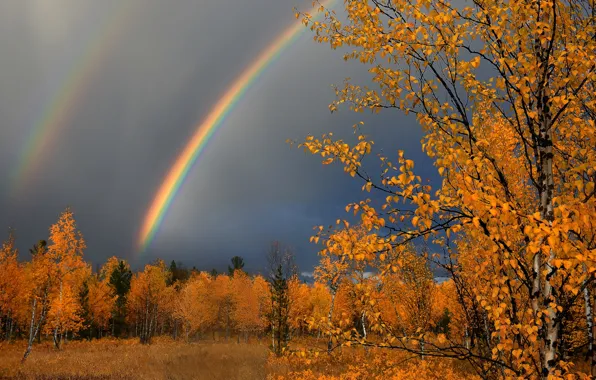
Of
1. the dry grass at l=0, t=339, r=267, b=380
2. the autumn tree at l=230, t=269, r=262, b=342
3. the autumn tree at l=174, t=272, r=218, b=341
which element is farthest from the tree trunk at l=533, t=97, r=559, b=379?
the autumn tree at l=230, t=269, r=262, b=342

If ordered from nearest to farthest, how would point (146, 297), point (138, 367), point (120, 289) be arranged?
1. point (138, 367)
2. point (120, 289)
3. point (146, 297)

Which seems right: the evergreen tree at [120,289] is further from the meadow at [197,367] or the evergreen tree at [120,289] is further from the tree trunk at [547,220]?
the tree trunk at [547,220]

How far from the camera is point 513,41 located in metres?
3.13

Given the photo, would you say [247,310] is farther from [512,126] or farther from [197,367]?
[512,126]

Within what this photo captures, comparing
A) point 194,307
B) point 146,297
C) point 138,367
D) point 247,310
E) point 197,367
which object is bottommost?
point 197,367

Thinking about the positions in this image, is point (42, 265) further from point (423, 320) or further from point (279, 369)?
point (423, 320)

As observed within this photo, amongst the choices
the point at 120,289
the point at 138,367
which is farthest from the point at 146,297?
the point at 138,367

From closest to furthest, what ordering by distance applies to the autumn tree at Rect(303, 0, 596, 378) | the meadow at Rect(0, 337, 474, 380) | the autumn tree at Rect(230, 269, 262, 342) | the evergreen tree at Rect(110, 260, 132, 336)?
the autumn tree at Rect(303, 0, 596, 378), the meadow at Rect(0, 337, 474, 380), the evergreen tree at Rect(110, 260, 132, 336), the autumn tree at Rect(230, 269, 262, 342)

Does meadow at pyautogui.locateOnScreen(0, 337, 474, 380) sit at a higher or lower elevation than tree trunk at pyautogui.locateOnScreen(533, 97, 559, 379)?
lower

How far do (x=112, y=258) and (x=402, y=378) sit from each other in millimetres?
81591

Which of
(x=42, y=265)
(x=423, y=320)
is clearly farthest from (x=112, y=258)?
(x=423, y=320)

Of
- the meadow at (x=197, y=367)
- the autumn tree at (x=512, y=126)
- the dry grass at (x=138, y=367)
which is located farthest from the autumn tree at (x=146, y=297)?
the autumn tree at (x=512, y=126)

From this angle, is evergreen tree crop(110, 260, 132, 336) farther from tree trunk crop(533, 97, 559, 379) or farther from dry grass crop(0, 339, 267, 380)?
tree trunk crop(533, 97, 559, 379)

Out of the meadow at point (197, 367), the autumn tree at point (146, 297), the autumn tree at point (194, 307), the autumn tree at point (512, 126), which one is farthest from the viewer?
the autumn tree at point (146, 297)
